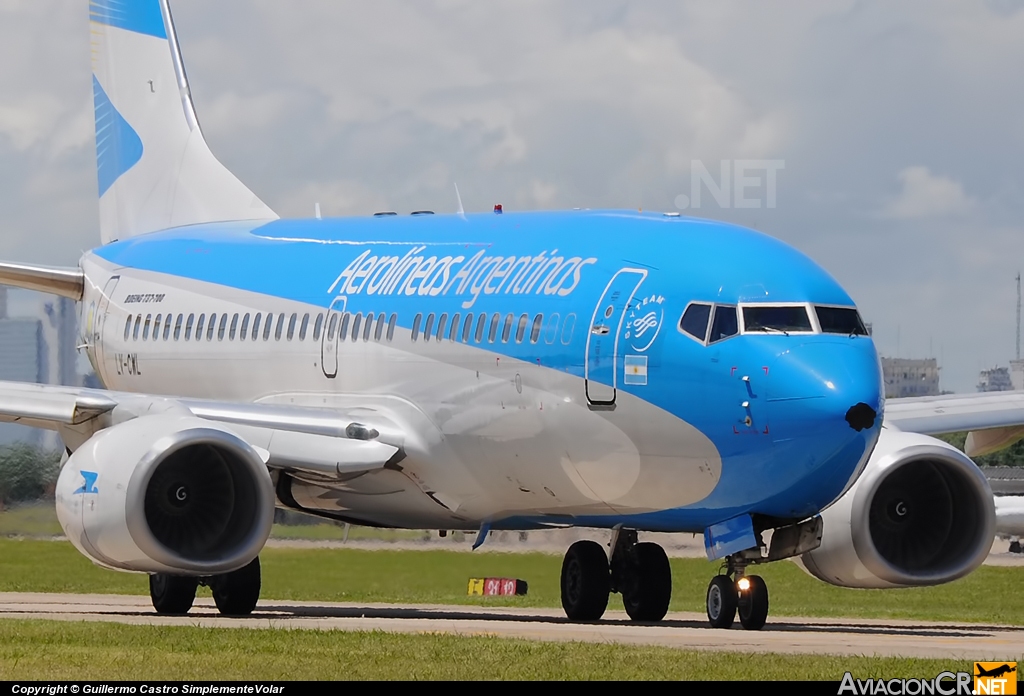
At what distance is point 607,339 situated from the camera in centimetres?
2248

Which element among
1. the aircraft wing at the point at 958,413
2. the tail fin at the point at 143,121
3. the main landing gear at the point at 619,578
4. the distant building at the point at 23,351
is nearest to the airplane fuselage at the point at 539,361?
the main landing gear at the point at 619,578

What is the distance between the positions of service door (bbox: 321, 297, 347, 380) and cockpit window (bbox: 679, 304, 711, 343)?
6.91 metres

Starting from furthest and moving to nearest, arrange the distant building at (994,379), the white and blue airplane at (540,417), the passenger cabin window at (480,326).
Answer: the distant building at (994,379)
the passenger cabin window at (480,326)
the white and blue airplane at (540,417)

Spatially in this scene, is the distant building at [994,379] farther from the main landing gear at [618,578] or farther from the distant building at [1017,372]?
the main landing gear at [618,578]

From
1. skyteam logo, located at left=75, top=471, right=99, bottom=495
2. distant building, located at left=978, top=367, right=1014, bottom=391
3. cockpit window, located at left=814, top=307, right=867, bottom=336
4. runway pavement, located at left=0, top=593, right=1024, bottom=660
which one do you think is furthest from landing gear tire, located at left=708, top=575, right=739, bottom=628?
distant building, located at left=978, top=367, right=1014, bottom=391

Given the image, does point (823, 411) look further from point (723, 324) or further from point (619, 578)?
point (619, 578)

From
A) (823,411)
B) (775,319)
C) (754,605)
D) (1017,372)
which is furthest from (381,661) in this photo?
(1017,372)

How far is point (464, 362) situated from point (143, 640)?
6727 mm

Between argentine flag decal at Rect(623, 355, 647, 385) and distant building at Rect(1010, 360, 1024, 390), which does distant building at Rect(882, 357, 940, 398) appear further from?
argentine flag decal at Rect(623, 355, 647, 385)

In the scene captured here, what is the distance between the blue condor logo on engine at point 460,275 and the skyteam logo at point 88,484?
4785 millimetres

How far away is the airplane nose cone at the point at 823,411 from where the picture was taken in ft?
67.2

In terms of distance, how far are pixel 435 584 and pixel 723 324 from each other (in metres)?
15.1

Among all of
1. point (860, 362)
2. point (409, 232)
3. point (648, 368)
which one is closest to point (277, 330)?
point (409, 232)

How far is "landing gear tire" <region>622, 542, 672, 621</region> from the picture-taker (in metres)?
26.0
